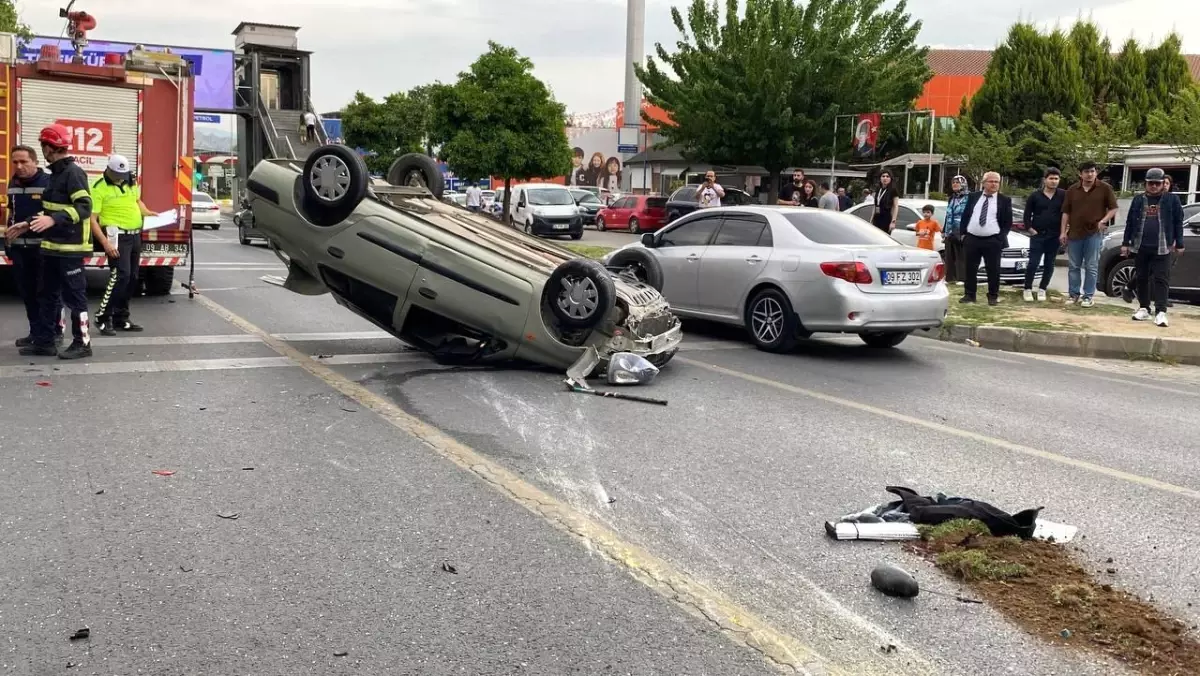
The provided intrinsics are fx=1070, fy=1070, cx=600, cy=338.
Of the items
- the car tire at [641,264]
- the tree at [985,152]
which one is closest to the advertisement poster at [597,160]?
the tree at [985,152]

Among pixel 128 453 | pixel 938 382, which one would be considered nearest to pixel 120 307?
pixel 128 453

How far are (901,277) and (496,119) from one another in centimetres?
2331

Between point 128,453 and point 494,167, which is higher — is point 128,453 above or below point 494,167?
below

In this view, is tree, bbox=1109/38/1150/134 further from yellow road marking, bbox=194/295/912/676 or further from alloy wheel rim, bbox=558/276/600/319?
yellow road marking, bbox=194/295/912/676

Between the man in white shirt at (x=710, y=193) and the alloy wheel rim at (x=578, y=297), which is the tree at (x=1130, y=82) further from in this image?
the alloy wheel rim at (x=578, y=297)

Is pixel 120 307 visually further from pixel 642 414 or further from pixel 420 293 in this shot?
pixel 642 414

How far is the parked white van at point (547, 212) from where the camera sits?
32312mm

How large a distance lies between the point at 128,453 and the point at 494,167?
26441 mm

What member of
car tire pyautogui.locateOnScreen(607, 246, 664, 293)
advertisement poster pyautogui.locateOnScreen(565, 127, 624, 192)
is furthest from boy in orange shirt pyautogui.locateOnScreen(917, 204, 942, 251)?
advertisement poster pyautogui.locateOnScreen(565, 127, 624, 192)

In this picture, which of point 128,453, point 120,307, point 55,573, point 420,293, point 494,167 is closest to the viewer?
point 55,573

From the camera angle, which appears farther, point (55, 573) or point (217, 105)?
point (217, 105)

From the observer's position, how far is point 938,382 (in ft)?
29.3

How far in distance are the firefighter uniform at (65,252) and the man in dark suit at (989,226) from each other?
9.76 meters

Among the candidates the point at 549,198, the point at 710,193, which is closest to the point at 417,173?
the point at 710,193
